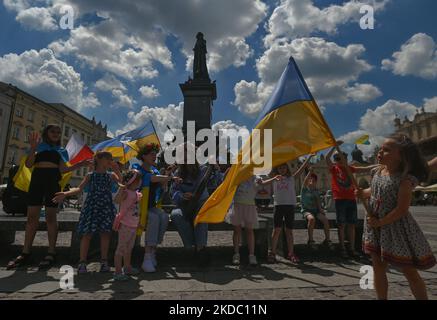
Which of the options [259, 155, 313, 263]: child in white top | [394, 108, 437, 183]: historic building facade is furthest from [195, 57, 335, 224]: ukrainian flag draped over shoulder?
[394, 108, 437, 183]: historic building facade

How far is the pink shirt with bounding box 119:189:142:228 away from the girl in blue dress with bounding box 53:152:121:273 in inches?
14.9

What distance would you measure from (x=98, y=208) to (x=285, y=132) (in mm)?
2897

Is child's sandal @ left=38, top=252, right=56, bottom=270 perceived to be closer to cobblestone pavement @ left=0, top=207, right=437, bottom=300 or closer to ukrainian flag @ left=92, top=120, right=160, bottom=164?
cobblestone pavement @ left=0, top=207, right=437, bottom=300

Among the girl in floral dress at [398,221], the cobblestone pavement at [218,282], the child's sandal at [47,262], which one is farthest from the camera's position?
the child's sandal at [47,262]

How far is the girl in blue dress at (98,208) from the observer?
4.12m

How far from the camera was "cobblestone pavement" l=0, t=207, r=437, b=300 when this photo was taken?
3158 millimetres

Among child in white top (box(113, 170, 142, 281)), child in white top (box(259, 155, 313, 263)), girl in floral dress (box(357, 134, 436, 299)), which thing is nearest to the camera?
girl in floral dress (box(357, 134, 436, 299))

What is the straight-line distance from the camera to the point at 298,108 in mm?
3764

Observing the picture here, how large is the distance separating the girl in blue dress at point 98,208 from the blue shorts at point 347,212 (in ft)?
13.0

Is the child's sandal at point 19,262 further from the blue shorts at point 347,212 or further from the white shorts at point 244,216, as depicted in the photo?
the blue shorts at point 347,212

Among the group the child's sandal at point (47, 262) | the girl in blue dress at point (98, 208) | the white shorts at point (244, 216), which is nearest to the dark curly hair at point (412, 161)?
the white shorts at point (244, 216)
